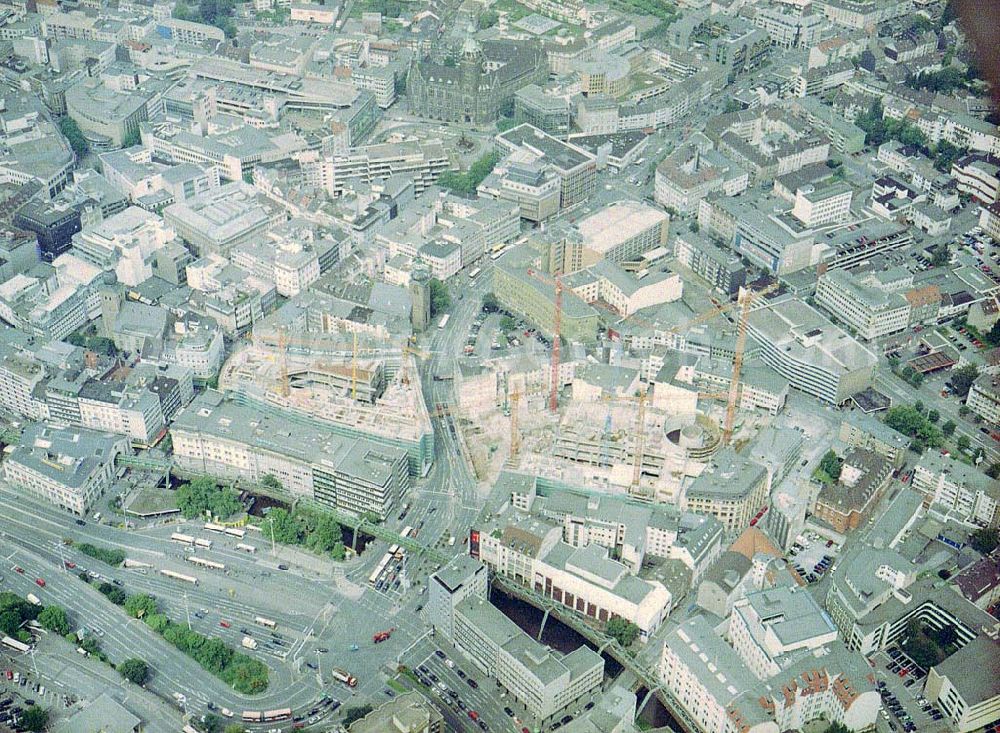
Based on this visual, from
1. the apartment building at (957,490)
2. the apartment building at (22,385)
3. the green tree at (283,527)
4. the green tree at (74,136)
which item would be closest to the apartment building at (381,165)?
the green tree at (74,136)

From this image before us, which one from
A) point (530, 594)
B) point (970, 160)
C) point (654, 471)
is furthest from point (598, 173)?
point (530, 594)

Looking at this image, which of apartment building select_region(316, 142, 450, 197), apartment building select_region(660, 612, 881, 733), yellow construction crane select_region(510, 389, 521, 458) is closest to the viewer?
apartment building select_region(660, 612, 881, 733)

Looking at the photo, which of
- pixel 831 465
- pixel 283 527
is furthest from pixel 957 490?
pixel 283 527

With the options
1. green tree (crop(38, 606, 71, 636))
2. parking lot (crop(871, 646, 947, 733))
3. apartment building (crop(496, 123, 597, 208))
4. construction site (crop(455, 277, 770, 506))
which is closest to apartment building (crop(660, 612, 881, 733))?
parking lot (crop(871, 646, 947, 733))

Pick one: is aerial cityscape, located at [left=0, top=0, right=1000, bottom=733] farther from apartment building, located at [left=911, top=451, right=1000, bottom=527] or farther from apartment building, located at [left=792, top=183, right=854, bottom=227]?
→ apartment building, located at [left=792, top=183, right=854, bottom=227]

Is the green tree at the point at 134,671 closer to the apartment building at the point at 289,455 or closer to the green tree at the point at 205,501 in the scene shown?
the green tree at the point at 205,501

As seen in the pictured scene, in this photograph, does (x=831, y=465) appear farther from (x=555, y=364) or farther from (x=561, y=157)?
(x=561, y=157)

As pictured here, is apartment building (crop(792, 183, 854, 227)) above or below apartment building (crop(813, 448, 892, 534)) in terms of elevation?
above
